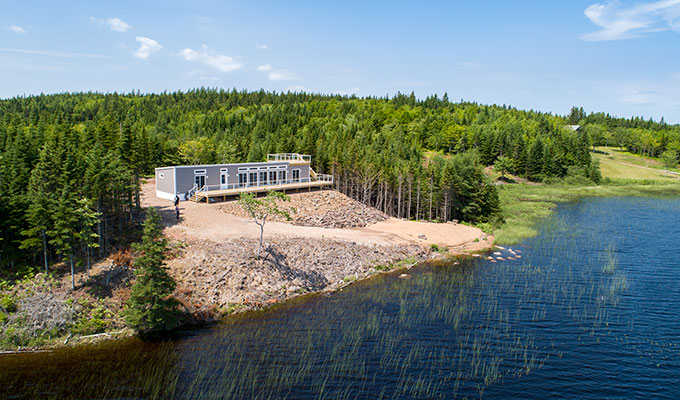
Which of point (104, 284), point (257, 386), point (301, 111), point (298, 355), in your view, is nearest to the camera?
point (257, 386)

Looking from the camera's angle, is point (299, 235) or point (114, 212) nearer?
point (114, 212)

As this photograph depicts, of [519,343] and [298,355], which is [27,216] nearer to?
[298,355]

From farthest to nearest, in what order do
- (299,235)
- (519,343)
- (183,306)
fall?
(299,235)
(183,306)
(519,343)

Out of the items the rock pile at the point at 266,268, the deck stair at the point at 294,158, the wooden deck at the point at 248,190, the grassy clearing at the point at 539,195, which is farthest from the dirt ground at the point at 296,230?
the deck stair at the point at 294,158

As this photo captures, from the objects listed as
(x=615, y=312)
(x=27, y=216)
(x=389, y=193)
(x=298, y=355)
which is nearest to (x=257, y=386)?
→ (x=298, y=355)

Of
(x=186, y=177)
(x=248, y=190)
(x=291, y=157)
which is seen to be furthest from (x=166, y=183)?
(x=291, y=157)

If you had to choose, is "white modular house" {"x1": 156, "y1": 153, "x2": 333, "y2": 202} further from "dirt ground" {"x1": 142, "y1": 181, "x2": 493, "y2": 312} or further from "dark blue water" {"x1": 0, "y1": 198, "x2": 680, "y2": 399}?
"dark blue water" {"x1": 0, "y1": 198, "x2": 680, "y2": 399}

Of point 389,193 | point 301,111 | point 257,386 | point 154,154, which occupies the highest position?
point 301,111

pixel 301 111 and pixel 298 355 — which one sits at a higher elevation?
pixel 301 111
